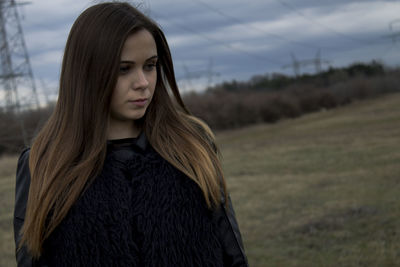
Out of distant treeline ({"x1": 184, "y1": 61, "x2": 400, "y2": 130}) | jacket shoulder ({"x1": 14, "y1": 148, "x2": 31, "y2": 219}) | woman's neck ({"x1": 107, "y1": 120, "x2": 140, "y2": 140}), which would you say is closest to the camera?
jacket shoulder ({"x1": 14, "y1": 148, "x2": 31, "y2": 219})

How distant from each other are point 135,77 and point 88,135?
326 millimetres

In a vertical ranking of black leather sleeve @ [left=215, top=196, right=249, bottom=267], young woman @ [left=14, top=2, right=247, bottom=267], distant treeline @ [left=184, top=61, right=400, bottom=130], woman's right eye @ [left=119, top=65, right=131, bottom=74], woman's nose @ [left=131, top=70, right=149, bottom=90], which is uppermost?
woman's right eye @ [left=119, top=65, right=131, bottom=74]

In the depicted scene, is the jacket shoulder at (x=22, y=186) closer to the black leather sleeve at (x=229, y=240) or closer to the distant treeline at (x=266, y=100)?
the black leather sleeve at (x=229, y=240)

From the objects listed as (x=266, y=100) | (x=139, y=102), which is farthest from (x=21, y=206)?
→ (x=266, y=100)

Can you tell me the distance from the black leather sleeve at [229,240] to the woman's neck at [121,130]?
1.63ft

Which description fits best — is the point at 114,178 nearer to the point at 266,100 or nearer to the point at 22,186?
the point at 22,186

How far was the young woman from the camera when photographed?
204 cm

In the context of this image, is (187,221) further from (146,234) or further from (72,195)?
(72,195)

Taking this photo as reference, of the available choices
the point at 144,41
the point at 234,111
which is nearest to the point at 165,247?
the point at 144,41

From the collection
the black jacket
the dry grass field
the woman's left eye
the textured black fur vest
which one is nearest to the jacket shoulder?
the black jacket

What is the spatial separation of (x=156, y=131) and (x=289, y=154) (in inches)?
573

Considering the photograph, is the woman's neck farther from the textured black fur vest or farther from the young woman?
the textured black fur vest

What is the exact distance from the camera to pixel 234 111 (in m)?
39.2

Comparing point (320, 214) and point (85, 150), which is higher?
point (85, 150)
